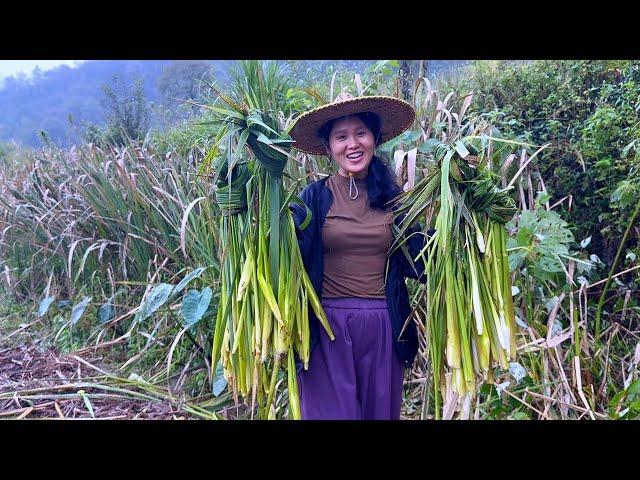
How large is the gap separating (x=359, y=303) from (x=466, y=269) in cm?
40

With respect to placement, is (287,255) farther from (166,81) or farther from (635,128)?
(166,81)

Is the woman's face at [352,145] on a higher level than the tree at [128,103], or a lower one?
lower

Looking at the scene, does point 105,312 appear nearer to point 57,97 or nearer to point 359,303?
point 359,303

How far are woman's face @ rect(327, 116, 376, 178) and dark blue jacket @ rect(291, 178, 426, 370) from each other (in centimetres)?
13

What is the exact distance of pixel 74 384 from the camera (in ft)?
9.64

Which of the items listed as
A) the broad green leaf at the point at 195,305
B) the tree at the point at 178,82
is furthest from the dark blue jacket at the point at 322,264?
the tree at the point at 178,82

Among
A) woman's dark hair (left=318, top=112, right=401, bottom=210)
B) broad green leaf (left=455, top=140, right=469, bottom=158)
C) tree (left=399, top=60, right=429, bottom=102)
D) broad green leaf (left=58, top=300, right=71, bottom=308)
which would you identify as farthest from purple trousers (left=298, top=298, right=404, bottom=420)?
broad green leaf (left=58, top=300, right=71, bottom=308)

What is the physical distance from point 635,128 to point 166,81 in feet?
14.6

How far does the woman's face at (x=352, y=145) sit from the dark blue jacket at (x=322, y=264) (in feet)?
0.42

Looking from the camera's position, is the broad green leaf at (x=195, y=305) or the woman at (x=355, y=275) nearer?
the woman at (x=355, y=275)

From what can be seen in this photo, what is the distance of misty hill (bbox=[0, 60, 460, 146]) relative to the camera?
17.1 ft

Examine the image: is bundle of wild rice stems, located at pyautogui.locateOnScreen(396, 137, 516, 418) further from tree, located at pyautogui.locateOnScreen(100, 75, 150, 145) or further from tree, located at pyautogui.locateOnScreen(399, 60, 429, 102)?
tree, located at pyautogui.locateOnScreen(100, 75, 150, 145)

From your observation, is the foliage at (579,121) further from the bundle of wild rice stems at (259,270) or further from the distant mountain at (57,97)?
the distant mountain at (57,97)

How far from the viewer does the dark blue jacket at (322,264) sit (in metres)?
1.94
